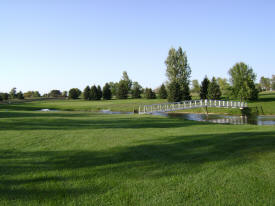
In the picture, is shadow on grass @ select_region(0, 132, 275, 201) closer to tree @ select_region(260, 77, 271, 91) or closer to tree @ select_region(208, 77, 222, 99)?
tree @ select_region(208, 77, 222, 99)

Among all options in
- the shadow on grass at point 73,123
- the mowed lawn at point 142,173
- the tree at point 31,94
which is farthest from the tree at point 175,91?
the tree at point 31,94

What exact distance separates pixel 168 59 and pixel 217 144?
56.2 metres

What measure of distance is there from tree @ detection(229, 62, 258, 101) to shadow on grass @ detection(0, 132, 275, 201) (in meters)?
52.0

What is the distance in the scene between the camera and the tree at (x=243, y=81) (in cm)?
5453

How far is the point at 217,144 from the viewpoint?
25.8 ft

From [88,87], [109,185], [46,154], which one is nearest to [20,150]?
[46,154]

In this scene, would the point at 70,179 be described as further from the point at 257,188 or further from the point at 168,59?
the point at 168,59

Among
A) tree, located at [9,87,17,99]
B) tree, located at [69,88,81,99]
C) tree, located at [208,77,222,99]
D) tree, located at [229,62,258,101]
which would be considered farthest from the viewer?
tree, located at [69,88,81,99]

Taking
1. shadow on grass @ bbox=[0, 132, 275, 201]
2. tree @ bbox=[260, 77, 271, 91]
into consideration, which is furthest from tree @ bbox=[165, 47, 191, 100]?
tree @ bbox=[260, 77, 271, 91]

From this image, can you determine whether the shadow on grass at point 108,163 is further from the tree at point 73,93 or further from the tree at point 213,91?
the tree at point 73,93

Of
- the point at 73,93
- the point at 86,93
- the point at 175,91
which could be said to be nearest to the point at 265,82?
the point at 175,91

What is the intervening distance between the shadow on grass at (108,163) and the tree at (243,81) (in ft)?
171

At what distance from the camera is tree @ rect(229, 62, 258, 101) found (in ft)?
179

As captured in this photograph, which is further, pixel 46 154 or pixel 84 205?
pixel 46 154
